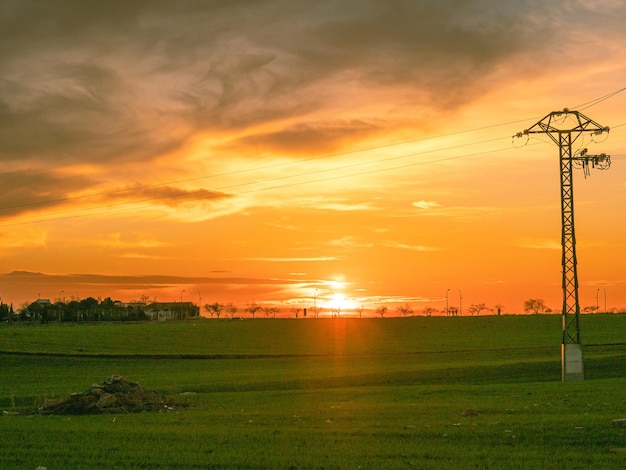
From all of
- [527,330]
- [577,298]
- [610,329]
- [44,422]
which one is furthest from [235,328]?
[44,422]

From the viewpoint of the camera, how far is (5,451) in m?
22.0

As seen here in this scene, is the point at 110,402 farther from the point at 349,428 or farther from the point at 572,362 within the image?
the point at 572,362

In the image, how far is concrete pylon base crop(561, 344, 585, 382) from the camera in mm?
52875

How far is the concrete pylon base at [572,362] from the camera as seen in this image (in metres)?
52.9

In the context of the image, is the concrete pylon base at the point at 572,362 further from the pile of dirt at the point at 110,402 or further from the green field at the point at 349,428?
the pile of dirt at the point at 110,402

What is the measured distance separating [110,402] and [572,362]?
1259 inches

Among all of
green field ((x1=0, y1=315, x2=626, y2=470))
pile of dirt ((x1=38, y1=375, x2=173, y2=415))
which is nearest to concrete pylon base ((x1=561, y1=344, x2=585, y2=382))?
green field ((x1=0, y1=315, x2=626, y2=470))

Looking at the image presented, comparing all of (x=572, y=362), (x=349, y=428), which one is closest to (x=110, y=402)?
(x=349, y=428)

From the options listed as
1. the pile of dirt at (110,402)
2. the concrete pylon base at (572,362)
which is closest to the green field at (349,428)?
the pile of dirt at (110,402)

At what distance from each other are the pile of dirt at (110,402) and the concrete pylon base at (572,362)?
28421 mm

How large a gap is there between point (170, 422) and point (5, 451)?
347 inches

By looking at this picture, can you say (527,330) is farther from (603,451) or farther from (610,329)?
(603,451)

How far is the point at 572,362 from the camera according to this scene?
175 ft

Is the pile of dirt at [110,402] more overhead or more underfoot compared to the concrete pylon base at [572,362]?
more underfoot
